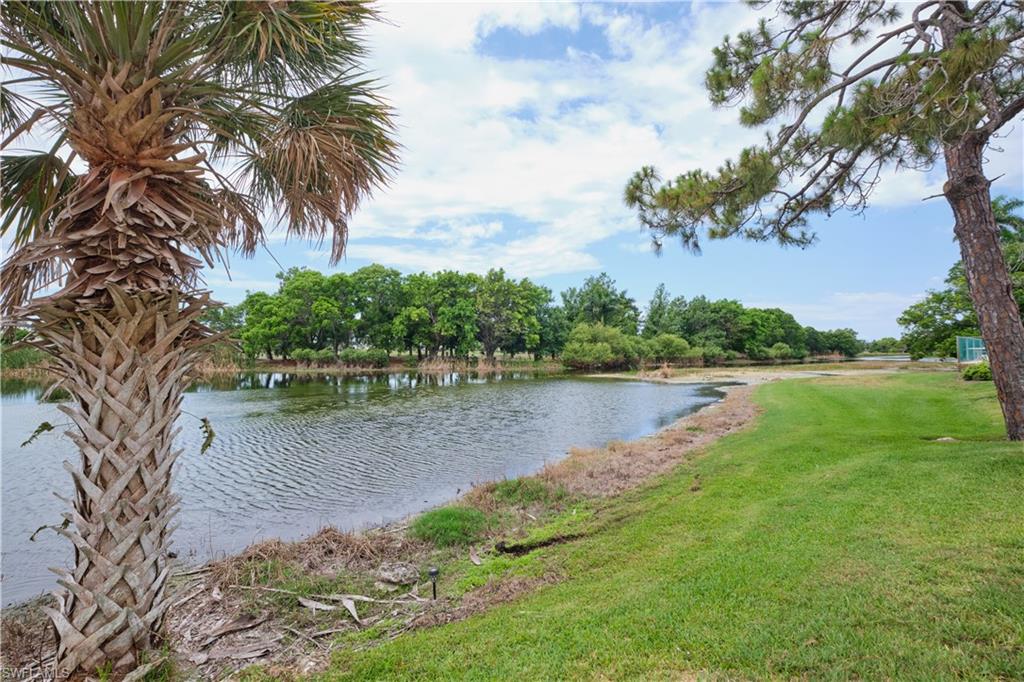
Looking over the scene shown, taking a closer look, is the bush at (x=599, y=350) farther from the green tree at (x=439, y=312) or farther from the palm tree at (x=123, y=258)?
the palm tree at (x=123, y=258)

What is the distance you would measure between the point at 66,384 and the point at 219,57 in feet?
8.12

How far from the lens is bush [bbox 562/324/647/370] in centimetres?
5447

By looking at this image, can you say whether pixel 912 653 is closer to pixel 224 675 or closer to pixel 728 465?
pixel 224 675

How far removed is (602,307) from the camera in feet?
222

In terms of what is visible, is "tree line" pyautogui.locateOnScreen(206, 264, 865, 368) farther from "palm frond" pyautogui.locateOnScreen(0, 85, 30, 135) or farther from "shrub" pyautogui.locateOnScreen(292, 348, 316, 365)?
"palm frond" pyautogui.locateOnScreen(0, 85, 30, 135)

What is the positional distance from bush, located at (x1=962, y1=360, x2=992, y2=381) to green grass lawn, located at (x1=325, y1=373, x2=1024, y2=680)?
15.3m

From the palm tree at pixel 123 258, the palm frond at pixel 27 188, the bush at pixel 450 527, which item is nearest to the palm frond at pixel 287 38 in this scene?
the palm tree at pixel 123 258

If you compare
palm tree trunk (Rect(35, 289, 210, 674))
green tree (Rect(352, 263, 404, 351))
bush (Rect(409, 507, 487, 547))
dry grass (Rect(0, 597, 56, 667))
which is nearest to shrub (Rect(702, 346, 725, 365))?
green tree (Rect(352, 263, 404, 351))

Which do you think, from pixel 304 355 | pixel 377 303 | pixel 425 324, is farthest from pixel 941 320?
pixel 304 355

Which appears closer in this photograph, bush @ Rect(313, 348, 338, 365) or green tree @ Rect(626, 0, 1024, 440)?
green tree @ Rect(626, 0, 1024, 440)

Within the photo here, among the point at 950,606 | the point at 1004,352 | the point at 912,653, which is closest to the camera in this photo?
the point at 912,653

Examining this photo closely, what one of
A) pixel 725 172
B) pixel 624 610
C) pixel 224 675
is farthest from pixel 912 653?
pixel 725 172

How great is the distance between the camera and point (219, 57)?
11.1 feet

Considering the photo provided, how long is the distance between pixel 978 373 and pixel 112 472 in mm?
25982
